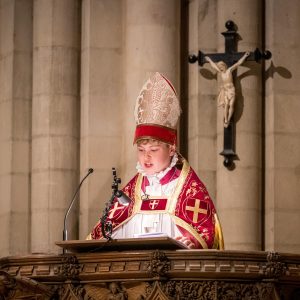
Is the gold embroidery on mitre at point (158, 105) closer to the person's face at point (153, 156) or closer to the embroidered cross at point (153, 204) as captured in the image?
the person's face at point (153, 156)

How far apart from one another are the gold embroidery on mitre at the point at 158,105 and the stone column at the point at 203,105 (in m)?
3.21

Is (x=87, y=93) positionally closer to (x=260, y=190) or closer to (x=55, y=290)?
(x=260, y=190)

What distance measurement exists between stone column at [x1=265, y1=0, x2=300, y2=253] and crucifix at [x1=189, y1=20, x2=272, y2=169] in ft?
0.87

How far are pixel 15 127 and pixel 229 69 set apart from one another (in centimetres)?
278

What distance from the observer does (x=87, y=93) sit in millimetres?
17078

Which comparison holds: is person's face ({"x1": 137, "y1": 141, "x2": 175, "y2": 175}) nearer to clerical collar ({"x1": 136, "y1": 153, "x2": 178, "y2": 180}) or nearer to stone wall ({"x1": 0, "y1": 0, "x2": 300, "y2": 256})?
clerical collar ({"x1": 136, "y1": 153, "x2": 178, "y2": 180})

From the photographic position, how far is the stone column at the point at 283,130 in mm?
16438

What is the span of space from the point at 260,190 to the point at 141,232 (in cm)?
381

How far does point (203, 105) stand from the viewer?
663 inches

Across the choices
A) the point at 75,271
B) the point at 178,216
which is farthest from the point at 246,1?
the point at 75,271

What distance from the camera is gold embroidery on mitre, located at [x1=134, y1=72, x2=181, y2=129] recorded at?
1335 cm

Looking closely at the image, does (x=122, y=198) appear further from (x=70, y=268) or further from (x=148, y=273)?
(x=148, y=273)

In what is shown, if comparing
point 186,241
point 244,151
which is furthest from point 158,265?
point 244,151

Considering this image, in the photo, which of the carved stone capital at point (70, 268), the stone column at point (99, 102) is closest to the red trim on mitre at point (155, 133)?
the carved stone capital at point (70, 268)
